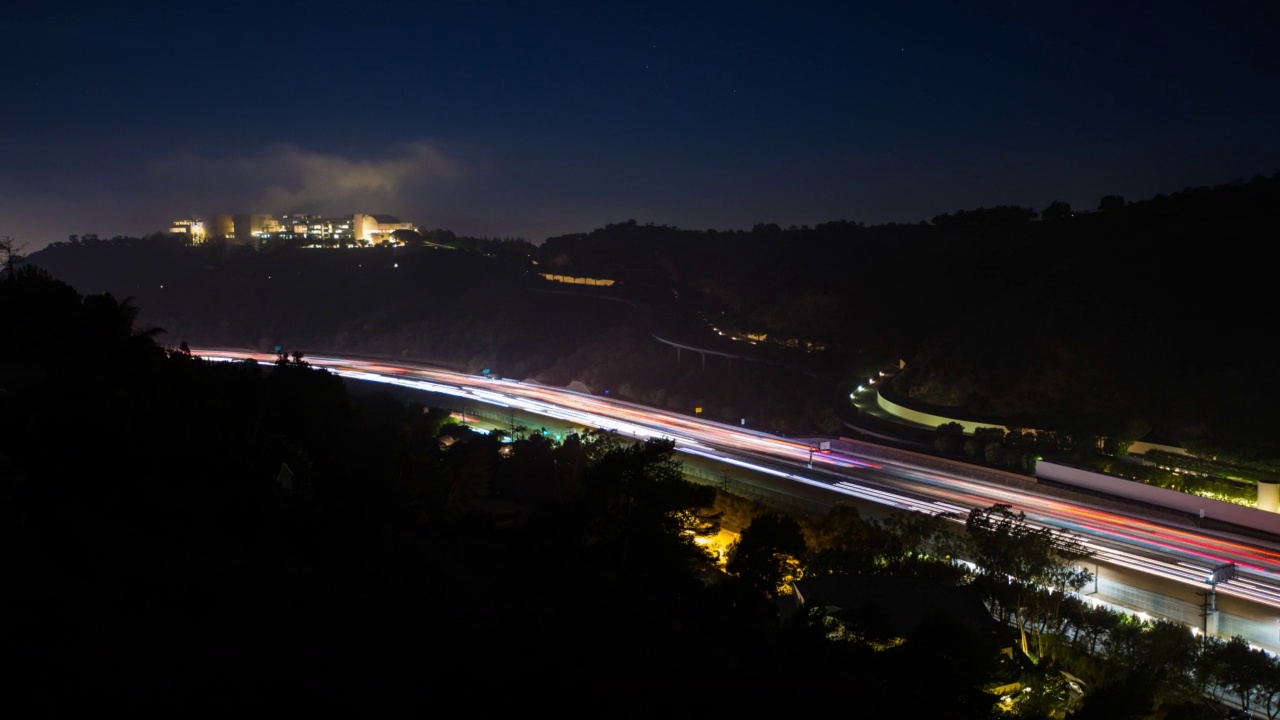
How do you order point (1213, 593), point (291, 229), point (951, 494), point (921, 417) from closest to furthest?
point (1213, 593)
point (951, 494)
point (921, 417)
point (291, 229)

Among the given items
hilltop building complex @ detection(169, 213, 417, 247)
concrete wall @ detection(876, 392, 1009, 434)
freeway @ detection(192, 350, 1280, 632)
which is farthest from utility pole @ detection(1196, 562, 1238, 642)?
hilltop building complex @ detection(169, 213, 417, 247)

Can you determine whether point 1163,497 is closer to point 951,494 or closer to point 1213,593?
point 951,494

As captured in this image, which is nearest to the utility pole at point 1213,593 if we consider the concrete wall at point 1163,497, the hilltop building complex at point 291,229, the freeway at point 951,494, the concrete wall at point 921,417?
the freeway at point 951,494

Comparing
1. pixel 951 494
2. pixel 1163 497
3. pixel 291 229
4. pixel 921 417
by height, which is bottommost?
pixel 951 494

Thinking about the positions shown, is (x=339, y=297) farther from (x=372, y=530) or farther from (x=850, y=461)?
(x=372, y=530)

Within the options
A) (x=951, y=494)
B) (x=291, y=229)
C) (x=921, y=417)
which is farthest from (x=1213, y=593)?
(x=291, y=229)

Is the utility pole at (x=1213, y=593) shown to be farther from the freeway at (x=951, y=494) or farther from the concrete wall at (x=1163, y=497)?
the concrete wall at (x=1163, y=497)
